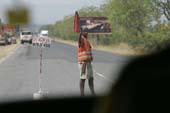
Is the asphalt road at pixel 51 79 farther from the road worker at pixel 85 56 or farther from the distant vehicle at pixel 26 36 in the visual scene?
the distant vehicle at pixel 26 36

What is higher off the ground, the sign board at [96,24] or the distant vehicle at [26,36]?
the sign board at [96,24]

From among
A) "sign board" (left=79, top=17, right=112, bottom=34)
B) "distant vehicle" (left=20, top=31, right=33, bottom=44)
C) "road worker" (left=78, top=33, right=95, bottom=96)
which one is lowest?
"distant vehicle" (left=20, top=31, right=33, bottom=44)

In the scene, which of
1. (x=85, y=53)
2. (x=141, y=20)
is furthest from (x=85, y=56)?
(x=141, y=20)

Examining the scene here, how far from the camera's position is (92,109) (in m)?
3.57

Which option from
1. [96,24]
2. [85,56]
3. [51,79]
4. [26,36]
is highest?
[85,56]

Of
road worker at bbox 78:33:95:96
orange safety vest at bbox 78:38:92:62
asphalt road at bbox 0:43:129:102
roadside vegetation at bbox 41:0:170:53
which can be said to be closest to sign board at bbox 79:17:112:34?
roadside vegetation at bbox 41:0:170:53

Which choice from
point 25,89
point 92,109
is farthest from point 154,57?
point 25,89

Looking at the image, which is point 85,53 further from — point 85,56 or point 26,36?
point 26,36

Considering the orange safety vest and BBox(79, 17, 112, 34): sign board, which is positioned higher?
the orange safety vest

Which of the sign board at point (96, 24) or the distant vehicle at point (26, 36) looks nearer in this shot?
the sign board at point (96, 24)

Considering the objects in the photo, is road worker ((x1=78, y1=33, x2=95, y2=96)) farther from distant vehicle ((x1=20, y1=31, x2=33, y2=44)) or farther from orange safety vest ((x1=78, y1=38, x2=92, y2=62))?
distant vehicle ((x1=20, y1=31, x2=33, y2=44))

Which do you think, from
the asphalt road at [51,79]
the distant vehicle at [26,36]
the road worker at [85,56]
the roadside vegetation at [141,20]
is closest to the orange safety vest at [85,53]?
the road worker at [85,56]

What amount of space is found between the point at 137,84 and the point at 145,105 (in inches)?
A: 4.8

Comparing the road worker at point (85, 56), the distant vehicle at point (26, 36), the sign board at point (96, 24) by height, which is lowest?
the distant vehicle at point (26, 36)
